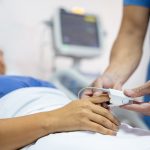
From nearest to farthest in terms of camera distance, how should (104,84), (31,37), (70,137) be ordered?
1. (70,137)
2. (104,84)
3. (31,37)

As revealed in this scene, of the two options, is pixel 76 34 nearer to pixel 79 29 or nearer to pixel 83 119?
pixel 79 29

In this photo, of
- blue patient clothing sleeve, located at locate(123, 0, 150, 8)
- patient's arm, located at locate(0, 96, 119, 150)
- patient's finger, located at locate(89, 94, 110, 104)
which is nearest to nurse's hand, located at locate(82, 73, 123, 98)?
patient's finger, located at locate(89, 94, 110, 104)

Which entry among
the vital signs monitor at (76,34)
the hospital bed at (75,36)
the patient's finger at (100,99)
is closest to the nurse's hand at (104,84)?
the patient's finger at (100,99)

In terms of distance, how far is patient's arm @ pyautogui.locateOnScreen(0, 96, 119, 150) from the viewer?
87 centimetres

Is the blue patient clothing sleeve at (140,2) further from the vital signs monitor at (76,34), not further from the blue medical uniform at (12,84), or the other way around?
the vital signs monitor at (76,34)

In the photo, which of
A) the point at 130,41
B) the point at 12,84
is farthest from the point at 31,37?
the point at 12,84

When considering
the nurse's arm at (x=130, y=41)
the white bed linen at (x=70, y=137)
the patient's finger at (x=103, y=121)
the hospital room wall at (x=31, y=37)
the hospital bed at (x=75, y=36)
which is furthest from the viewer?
the hospital room wall at (x=31, y=37)

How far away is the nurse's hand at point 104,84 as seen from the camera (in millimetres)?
1135

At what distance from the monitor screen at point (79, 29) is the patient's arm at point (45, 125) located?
61.1 inches

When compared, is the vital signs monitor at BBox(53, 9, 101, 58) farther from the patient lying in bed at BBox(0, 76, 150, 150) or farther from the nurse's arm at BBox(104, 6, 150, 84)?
the patient lying in bed at BBox(0, 76, 150, 150)

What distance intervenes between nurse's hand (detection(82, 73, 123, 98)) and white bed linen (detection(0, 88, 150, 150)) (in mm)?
112

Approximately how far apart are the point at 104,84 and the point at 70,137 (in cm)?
43

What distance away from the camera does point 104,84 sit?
1225 millimetres

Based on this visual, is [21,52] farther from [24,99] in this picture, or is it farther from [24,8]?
[24,99]
